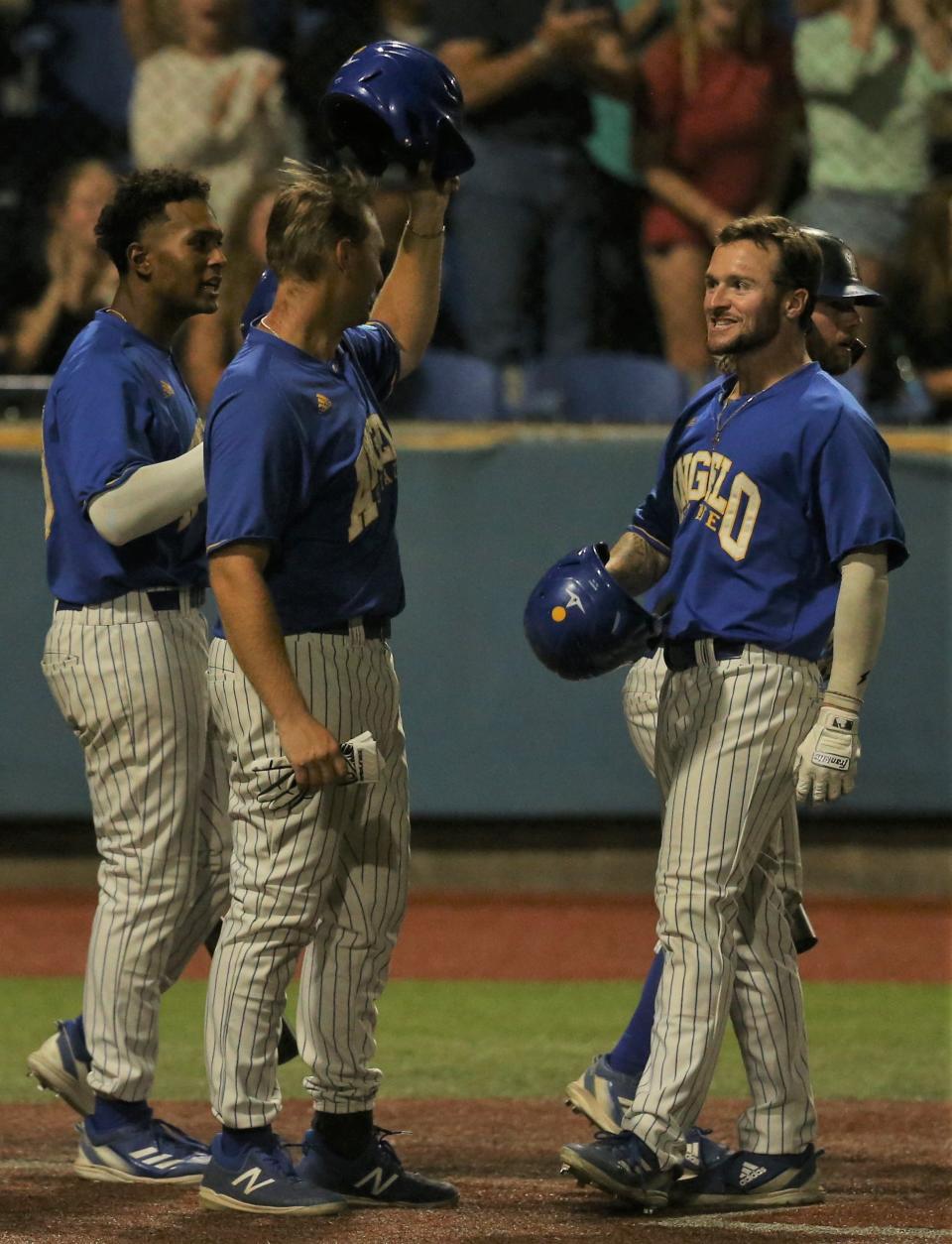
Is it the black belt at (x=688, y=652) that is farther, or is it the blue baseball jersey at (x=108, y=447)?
the blue baseball jersey at (x=108, y=447)

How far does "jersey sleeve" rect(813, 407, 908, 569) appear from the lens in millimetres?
3178

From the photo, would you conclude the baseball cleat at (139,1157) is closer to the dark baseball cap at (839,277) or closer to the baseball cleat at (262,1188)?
the baseball cleat at (262,1188)

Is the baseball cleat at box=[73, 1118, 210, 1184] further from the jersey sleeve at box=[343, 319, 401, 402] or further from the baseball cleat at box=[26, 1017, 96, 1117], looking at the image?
the jersey sleeve at box=[343, 319, 401, 402]

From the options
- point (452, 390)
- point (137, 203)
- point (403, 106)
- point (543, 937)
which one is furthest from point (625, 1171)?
point (452, 390)

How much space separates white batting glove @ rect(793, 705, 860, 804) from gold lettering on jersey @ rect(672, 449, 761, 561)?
1.12 feet

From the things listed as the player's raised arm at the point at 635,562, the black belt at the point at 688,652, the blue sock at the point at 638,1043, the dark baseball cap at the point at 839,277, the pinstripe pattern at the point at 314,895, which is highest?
the dark baseball cap at the point at 839,277

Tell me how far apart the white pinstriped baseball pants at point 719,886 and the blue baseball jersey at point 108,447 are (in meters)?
1.03

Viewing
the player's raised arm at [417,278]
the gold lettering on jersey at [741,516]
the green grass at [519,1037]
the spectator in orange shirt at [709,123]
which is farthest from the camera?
the spectator in orange shirt at [709,123]

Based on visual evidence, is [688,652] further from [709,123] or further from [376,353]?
[709,123]

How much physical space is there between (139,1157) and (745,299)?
1.90 m

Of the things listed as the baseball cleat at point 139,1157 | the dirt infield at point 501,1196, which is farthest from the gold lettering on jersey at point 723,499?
the baseball cleat at point 139,1157

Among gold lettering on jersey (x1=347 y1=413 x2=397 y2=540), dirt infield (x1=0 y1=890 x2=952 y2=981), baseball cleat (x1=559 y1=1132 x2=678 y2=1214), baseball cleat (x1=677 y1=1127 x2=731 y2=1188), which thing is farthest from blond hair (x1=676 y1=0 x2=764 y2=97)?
baseball cleat (x1=559 y1=1132 x2=678 y2=1214)

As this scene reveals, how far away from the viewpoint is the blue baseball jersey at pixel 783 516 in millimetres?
3219

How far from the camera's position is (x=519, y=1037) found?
5.31 meters
